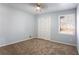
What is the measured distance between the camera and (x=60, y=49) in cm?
144

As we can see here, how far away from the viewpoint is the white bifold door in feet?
4.82

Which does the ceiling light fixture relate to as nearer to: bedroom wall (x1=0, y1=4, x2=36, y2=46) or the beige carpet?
bedroom wall (x1=0, y1=4, x2=36, y2=46)

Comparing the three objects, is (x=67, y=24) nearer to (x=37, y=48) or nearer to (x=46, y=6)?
(x=46, y=6)

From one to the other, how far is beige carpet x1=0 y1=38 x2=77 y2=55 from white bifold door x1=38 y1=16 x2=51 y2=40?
85mm

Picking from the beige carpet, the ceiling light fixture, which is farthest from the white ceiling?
the beige carpet

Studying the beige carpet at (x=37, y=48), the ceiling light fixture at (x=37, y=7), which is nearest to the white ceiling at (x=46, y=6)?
the ceiling light fixture at (x=37, y=7)

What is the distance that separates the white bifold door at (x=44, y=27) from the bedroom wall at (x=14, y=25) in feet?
0.36

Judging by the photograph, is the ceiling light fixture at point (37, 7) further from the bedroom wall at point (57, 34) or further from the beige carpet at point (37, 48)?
the beige carpet at point (37, 48)

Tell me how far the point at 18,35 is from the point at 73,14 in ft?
3.13

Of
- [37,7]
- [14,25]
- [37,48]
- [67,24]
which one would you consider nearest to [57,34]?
[67,24]

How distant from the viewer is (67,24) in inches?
55.6

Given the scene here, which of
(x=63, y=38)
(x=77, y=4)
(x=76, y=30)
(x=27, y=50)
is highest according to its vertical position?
(x=77, y=4)

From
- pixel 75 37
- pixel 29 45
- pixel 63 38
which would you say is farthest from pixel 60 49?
pixel 29 45
